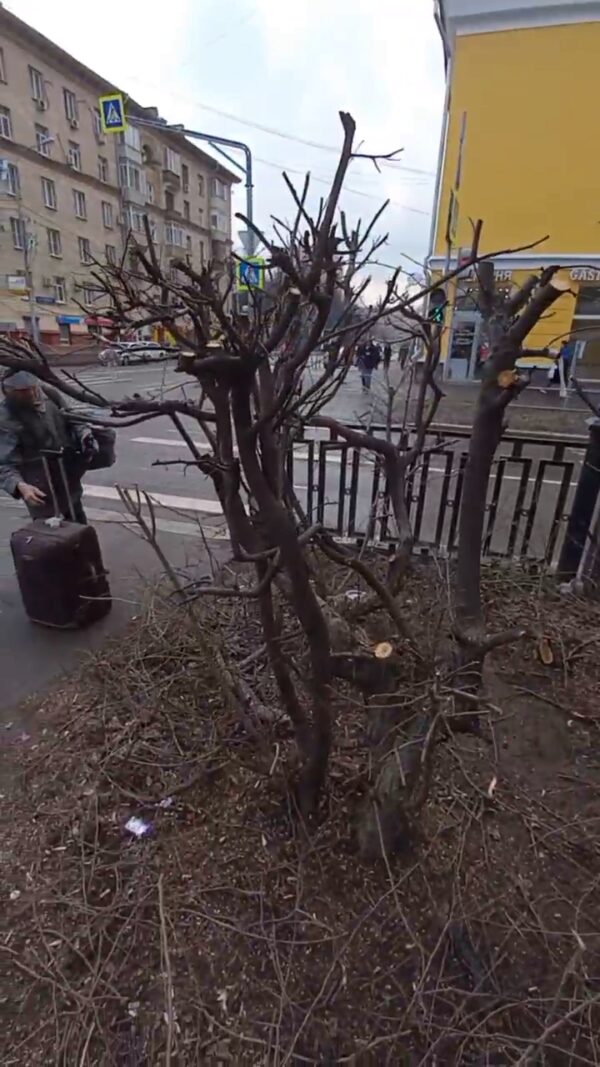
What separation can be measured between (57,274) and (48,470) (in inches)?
1306

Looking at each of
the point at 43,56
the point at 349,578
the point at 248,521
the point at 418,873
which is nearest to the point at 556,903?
the point at 418,873

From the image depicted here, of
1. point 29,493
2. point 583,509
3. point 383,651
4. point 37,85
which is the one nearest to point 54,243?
point 37,85

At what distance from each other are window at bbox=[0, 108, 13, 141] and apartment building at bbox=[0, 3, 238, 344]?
51mm

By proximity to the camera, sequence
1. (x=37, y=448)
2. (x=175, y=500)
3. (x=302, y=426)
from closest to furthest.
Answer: (x=302, y=426) → (x=37, y=448) → (x=175, y=500)

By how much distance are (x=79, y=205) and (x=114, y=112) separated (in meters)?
25.7

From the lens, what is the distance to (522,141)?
1669cm

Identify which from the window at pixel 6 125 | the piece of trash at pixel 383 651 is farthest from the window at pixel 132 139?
the piece of trash at pixel 383 651

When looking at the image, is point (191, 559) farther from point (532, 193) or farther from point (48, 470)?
point (532, 193)

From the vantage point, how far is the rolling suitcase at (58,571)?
10.8 ft

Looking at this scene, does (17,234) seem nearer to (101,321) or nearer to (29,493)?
(29,493)

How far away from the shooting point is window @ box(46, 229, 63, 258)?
31192mm

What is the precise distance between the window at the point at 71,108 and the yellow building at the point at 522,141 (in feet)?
80.5

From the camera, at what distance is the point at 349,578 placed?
10.9 feet

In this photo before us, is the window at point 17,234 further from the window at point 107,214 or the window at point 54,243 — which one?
the window at point 107,214
